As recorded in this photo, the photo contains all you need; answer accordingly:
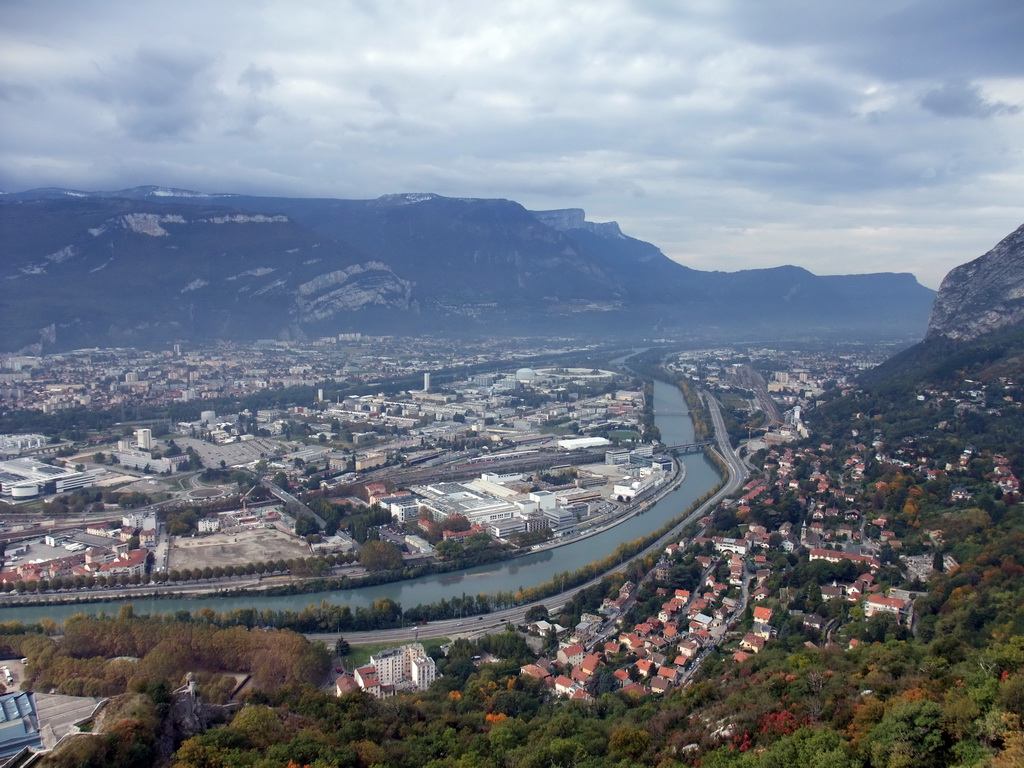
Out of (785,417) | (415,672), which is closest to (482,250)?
(785,417)

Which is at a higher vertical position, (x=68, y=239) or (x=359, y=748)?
(x=68, y=239)

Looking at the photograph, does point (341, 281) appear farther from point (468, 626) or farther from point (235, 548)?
point (468, 626)

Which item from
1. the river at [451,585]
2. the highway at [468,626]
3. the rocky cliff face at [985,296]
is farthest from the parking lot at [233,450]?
the rocky cliff face at [985,296]

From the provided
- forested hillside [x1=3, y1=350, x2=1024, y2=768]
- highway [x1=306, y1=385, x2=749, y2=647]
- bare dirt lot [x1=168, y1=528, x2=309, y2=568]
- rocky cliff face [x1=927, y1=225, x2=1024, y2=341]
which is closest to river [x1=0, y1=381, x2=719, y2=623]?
highway [x1=306, y1=385, x2=749, y2=647]

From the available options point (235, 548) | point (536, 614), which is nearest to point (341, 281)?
point (235, 548)

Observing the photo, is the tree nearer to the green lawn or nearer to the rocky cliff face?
the green lawn

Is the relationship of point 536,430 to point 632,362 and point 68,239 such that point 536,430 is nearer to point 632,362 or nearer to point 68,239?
point 632,362
